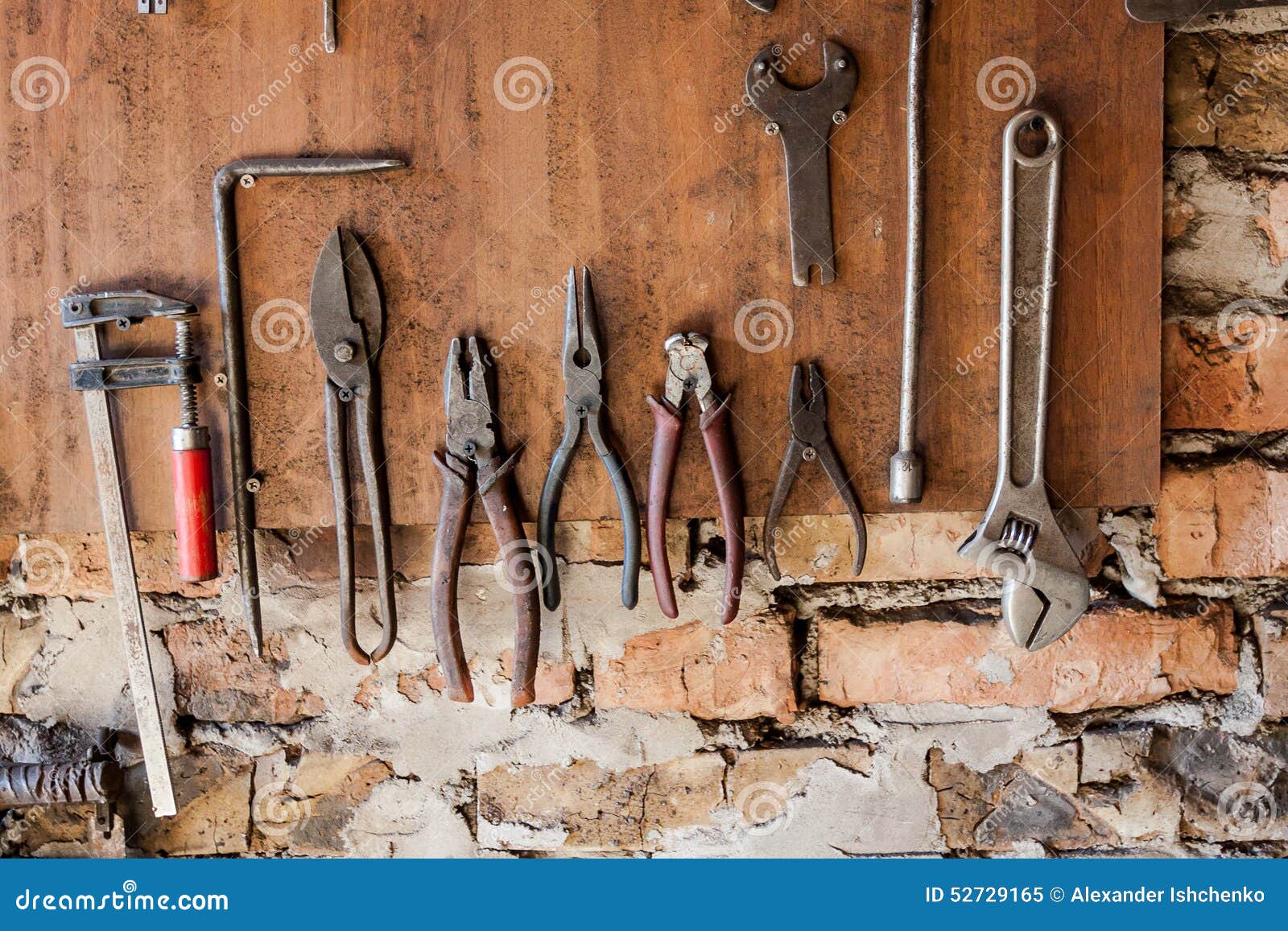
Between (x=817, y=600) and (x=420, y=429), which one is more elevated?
(x=420, y=429)

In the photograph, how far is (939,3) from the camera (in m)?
0.92

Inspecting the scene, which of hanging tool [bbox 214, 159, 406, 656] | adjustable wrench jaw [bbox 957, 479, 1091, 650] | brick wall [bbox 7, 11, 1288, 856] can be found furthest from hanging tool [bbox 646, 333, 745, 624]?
hanging tool [bbox 214, 159, 406, 656]

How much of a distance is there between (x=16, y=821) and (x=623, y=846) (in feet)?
2.42

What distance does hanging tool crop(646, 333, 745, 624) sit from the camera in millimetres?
929

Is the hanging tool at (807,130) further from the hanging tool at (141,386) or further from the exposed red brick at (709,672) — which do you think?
the hanging tool at (141,386)

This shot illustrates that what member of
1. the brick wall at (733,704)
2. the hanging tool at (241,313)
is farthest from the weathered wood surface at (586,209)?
the brick wall at (733,704)

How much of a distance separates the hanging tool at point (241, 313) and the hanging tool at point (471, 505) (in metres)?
0.20

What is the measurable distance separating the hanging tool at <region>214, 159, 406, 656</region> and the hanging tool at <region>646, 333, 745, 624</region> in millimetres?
350

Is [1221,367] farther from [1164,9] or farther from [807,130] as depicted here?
[807,130]

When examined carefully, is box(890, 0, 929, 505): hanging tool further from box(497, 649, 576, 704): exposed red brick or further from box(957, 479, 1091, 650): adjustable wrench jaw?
box(497, 649, 576, 704): exposed red brick

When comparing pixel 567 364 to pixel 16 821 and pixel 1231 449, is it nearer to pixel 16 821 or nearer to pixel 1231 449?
pixel 1231 449

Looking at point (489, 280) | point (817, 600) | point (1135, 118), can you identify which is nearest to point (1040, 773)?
point (817, 600)

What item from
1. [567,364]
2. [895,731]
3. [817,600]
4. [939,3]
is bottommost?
[895,731]

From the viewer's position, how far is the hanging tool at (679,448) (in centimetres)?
93
